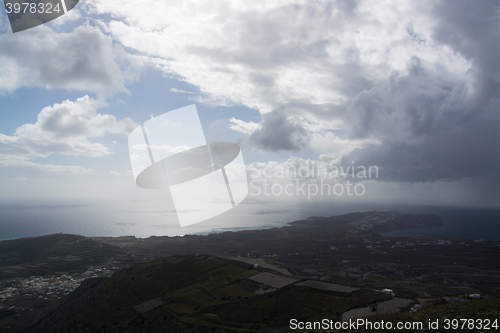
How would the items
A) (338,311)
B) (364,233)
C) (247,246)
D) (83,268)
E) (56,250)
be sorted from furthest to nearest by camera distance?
(364,233) → (247,246) → (56,250) → (83,268) → (338,311)

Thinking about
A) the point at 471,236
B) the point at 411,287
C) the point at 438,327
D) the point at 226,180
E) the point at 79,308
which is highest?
the point at 226,180

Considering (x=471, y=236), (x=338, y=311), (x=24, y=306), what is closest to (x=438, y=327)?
(x=338, y=311)

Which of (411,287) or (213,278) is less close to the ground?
(213,278)

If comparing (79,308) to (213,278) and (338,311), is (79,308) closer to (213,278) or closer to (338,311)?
(213,278)

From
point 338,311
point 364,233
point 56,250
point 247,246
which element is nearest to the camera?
point 338,311

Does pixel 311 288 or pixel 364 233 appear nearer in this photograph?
pixel 311 288

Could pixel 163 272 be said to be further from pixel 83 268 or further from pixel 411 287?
pixel 411 287
